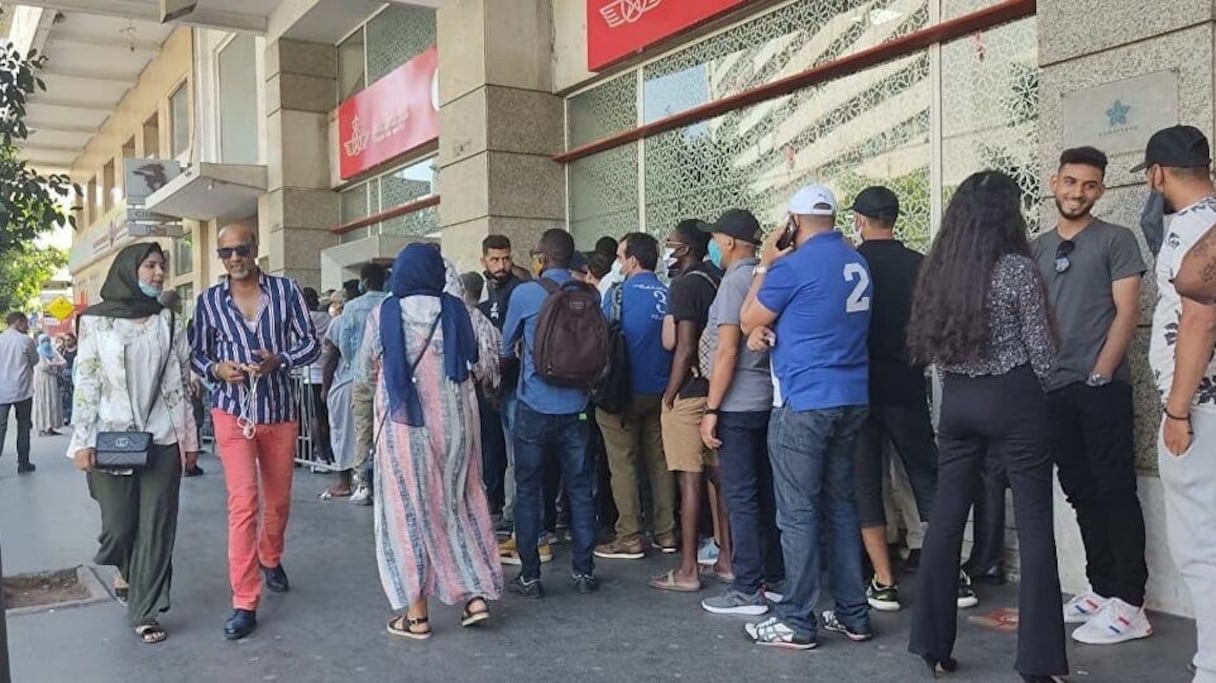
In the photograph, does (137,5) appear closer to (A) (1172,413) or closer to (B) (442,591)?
(B) (442,591)

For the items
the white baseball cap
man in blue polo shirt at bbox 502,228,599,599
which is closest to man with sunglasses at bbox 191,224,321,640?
man in blue polo shirt at bbox 502,228,599,599

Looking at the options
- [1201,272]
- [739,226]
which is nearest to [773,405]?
[739,226]

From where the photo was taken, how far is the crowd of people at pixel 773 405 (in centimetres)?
346

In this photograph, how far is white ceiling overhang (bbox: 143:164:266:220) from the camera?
13.8 m

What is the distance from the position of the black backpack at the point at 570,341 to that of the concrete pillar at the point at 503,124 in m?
4.16

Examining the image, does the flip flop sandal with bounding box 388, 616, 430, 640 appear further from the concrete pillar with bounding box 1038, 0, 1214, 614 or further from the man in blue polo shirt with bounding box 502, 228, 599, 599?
the concrete pillar with bounding box 1038, 0, 1214, 614

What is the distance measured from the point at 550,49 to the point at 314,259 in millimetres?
5712

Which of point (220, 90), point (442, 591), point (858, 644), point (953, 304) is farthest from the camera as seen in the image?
point (220, 90)

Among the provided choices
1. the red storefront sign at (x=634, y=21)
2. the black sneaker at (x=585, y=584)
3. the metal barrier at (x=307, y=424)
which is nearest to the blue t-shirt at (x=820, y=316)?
the black sneaker at (x=585, y=584)

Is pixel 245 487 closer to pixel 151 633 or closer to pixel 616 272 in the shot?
pixel 151 633

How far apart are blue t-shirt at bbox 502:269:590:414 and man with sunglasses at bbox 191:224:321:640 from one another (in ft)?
3.24

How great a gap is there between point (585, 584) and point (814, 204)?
2.28 metres

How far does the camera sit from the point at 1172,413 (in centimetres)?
324

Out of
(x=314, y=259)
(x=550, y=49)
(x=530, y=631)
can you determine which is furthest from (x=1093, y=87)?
(x=314, y=259)
